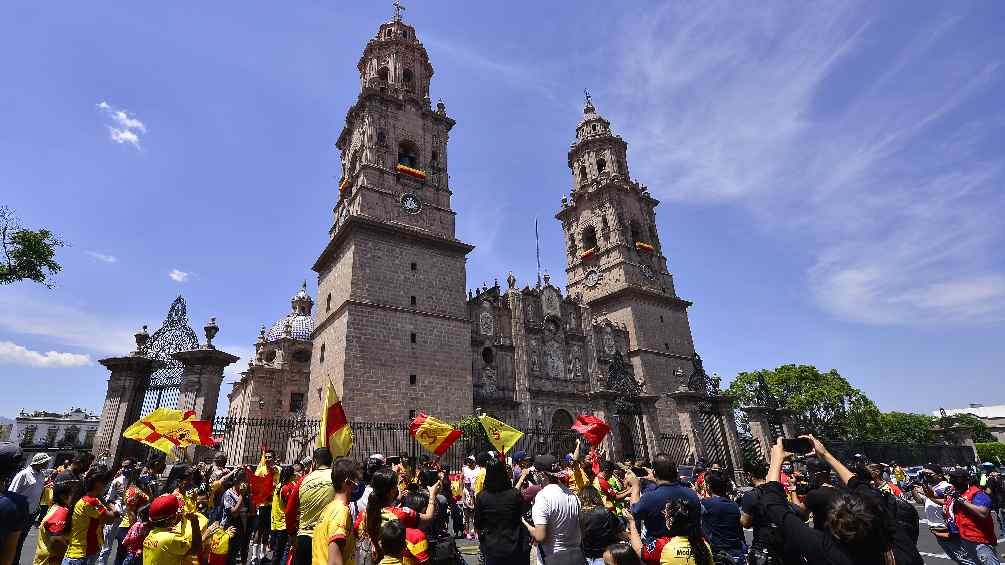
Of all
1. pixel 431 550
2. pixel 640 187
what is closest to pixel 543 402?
pixel 640 187

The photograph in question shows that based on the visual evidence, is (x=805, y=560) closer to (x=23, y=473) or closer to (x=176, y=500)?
(x=176, y=500)

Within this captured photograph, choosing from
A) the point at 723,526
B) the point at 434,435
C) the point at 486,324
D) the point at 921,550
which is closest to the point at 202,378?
the point at 434,435

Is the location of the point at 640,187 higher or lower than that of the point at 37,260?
higher

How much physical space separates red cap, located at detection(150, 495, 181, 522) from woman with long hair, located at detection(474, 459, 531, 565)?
8.80ft

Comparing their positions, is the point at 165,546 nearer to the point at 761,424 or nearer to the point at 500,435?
the point at 500,435

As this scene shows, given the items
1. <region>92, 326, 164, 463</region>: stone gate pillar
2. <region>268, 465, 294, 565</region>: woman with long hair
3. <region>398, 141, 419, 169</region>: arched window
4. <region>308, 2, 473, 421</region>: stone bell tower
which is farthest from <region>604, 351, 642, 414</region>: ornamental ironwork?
<region>92, 326, 164, 463</region>: stone gate pillar

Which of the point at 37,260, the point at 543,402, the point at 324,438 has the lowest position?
the point at 324,438

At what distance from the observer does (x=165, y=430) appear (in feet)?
38.0

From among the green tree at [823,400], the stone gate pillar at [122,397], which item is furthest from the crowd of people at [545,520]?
the green tree at [823,400]

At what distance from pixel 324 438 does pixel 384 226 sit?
1815cm

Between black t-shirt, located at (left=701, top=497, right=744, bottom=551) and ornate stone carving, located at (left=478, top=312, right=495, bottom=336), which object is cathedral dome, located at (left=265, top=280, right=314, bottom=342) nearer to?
ornate stone carving, located at (left=478, top=312, right=495, bottom=336)

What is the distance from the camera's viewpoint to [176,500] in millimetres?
4246

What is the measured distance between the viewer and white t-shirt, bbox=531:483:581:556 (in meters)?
4.52

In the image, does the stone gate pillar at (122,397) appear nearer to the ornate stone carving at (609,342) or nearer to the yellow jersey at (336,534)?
the yellow jersey at (336,534)
